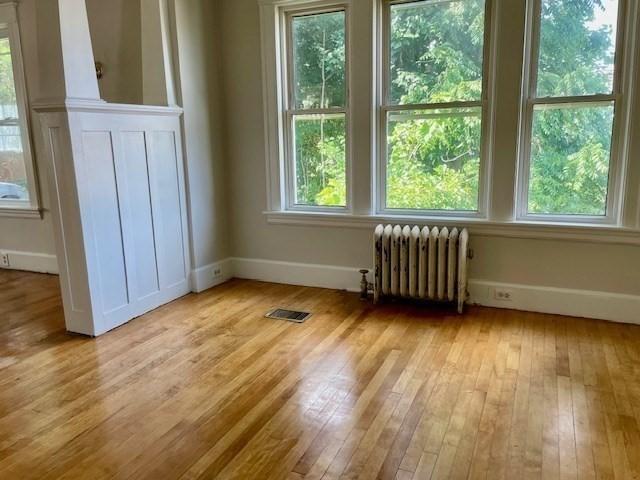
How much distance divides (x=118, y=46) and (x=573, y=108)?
3.56 metres

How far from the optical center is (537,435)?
2.12m

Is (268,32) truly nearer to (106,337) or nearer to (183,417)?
(106,337)

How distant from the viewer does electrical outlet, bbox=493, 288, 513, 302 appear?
12.0ft

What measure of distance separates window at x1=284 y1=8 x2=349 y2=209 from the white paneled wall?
0.99 meters

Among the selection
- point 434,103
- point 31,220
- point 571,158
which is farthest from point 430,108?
point 31,220

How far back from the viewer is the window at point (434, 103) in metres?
3.57

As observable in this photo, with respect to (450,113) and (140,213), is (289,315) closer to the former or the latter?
(140,213)

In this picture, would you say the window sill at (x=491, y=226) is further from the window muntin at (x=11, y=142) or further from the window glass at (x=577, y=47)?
the window muntin at (x=11, y=142)

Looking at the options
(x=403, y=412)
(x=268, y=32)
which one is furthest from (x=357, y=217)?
(x=403, y=412)

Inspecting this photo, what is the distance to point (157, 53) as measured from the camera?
3.78 m

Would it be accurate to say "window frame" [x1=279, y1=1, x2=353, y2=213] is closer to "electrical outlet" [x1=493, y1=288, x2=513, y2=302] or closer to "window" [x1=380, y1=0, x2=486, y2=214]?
"window" [x1=380, y1=0, x2=486, y2=214]

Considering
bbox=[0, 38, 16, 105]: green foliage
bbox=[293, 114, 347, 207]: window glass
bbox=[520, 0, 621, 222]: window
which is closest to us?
bbox=[520, 0, 621, 222]: window

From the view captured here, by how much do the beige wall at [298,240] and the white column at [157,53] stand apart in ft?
1.99

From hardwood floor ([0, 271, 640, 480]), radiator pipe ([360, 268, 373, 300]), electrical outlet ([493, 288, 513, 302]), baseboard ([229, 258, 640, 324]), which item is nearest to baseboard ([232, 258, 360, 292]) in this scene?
baseboard ([229, 258, 640, 324])
